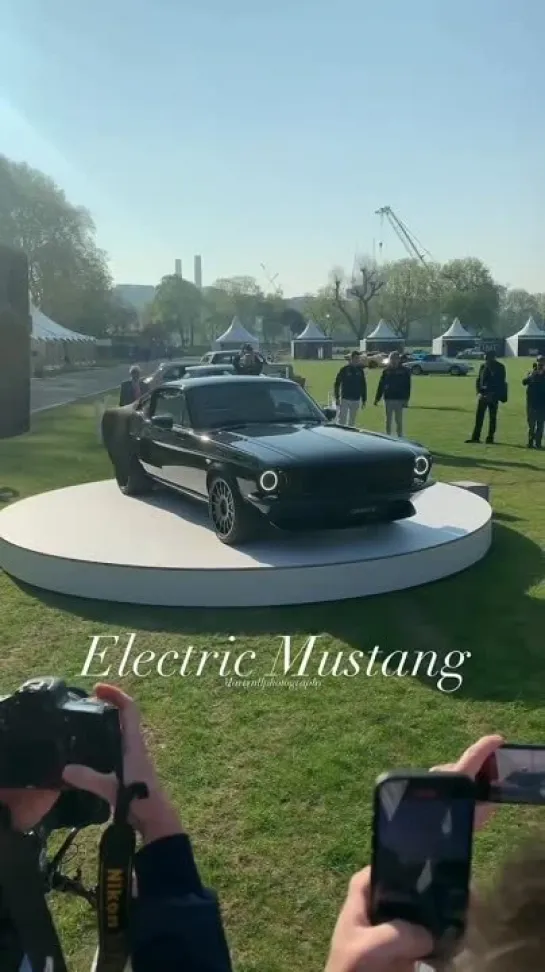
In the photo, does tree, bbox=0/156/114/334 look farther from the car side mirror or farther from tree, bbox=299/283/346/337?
the car side mirror

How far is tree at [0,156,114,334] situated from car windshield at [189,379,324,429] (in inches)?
2386

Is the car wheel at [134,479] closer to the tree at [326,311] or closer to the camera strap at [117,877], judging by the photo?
the camera strap at [117,877]

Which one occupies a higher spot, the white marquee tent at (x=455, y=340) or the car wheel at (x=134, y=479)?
the white marquee tent at (x=455, y=340)

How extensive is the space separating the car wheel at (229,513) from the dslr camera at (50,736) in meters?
5.73

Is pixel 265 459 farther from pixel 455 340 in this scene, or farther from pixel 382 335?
pixel 382 335

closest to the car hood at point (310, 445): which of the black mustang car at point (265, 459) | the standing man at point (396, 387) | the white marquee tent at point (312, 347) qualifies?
the black mustang car at point (265, 459)

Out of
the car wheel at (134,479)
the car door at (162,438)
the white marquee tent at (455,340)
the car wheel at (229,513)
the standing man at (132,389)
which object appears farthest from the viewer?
the white marquee tent at (455,340)

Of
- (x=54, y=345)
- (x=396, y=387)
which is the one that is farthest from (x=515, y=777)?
(x=54, y=345)

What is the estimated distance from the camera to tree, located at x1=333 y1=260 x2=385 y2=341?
104625mm

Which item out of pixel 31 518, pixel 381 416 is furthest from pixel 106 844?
pixel 381 416

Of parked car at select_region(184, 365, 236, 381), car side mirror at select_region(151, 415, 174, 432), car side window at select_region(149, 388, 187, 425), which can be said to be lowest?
car side mirror at select_region(151, 415, 174, 432)

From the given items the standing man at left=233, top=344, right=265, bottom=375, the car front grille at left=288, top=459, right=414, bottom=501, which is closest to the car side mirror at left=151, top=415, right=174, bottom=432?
the car front grille at left=288, top=459, right=414, bottom=501

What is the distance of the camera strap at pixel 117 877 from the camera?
1.47m

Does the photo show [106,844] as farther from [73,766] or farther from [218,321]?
[218,321]
